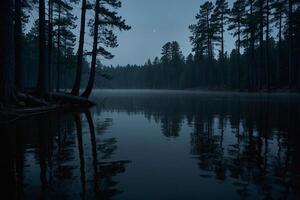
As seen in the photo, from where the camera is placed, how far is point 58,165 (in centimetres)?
468

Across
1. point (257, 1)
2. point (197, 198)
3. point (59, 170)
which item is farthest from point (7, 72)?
point (257, 1)

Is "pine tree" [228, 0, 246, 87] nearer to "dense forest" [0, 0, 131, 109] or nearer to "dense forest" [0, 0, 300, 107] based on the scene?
"dense forest" [0, 0, 300, 107]

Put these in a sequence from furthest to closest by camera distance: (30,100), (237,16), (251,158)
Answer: (237,16) < (30,100) < (251,158)

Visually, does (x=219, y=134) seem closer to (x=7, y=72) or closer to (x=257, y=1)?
(x=7, y=72)

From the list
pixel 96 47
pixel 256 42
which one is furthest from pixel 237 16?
pixel 96 47

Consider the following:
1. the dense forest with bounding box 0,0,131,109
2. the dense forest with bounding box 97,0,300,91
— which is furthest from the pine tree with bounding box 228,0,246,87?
the dense forest with bounding box 0,0,131,109

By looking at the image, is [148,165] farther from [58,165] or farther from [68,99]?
[68,99]

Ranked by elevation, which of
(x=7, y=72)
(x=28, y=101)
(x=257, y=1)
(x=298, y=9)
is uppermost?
(x=257, y=1)

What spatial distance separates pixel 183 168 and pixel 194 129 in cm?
443

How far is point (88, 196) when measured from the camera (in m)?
3.38

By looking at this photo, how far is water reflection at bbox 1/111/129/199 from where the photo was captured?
3537mm

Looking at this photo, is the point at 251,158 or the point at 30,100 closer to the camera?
the point at 251,158

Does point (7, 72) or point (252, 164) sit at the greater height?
point (7, 72)

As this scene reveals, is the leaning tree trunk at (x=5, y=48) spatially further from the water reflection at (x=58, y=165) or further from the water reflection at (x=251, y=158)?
the water reflection at (x=251, y=158)
